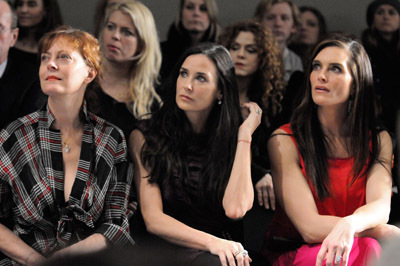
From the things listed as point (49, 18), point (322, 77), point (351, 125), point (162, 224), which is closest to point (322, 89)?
point (322, 77)

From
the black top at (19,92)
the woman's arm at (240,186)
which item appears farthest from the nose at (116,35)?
the woman's arm at (240,186)

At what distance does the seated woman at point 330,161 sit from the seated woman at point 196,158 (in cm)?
15

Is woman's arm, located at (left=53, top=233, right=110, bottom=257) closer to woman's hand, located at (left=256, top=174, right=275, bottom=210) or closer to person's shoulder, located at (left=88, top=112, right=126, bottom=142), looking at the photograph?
person's shoulder, located at (left=88, top=112, right=126, bottom=142)

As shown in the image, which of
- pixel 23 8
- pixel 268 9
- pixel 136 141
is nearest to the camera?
pixel 136 141

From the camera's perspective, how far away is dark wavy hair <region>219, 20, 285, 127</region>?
9.48 feet

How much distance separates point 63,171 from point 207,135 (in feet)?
1.81

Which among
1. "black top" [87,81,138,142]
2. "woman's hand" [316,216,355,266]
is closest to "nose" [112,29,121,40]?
"black top" [87,81,138,142]

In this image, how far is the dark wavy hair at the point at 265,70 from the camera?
9.48 ft

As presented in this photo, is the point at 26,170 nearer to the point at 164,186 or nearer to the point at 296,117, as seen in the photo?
the point at 164,186

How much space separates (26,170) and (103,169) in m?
0.25

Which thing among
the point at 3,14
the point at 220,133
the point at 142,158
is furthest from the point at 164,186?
the point at 3,14

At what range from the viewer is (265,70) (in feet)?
9.56

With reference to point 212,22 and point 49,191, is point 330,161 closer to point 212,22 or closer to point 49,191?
point 49,191

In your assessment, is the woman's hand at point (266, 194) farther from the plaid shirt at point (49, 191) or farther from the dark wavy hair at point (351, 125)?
the plaid shirt at point (49, 191)
